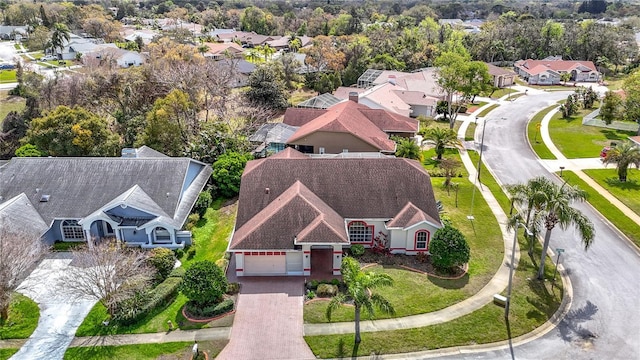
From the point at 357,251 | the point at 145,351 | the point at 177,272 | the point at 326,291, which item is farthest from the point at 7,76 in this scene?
the point at 326,291

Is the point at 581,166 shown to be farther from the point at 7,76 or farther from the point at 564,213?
the point at 7,76

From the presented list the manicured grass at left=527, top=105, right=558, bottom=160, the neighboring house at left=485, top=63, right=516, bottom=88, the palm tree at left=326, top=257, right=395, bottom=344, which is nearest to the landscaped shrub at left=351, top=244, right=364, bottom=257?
the palm tree at left=326, top=257, right=395, bottom=344

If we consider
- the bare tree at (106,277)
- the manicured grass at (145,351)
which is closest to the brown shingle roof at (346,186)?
the bare tree at (106,277)

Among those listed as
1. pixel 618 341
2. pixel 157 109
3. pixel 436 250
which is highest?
pixel 157 109

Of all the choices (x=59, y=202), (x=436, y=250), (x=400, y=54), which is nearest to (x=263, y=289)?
(x=436, y=250)

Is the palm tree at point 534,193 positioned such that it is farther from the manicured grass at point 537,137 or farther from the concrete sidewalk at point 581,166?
the manicured grass at point 537,137

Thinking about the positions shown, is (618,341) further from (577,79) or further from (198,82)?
(577,79)

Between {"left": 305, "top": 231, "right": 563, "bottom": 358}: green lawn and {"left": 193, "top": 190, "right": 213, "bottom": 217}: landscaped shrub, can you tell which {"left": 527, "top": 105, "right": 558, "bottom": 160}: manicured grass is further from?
{"left": 193, "top": 190, "right": 213, "bottom": 217}: landscaped shrub
